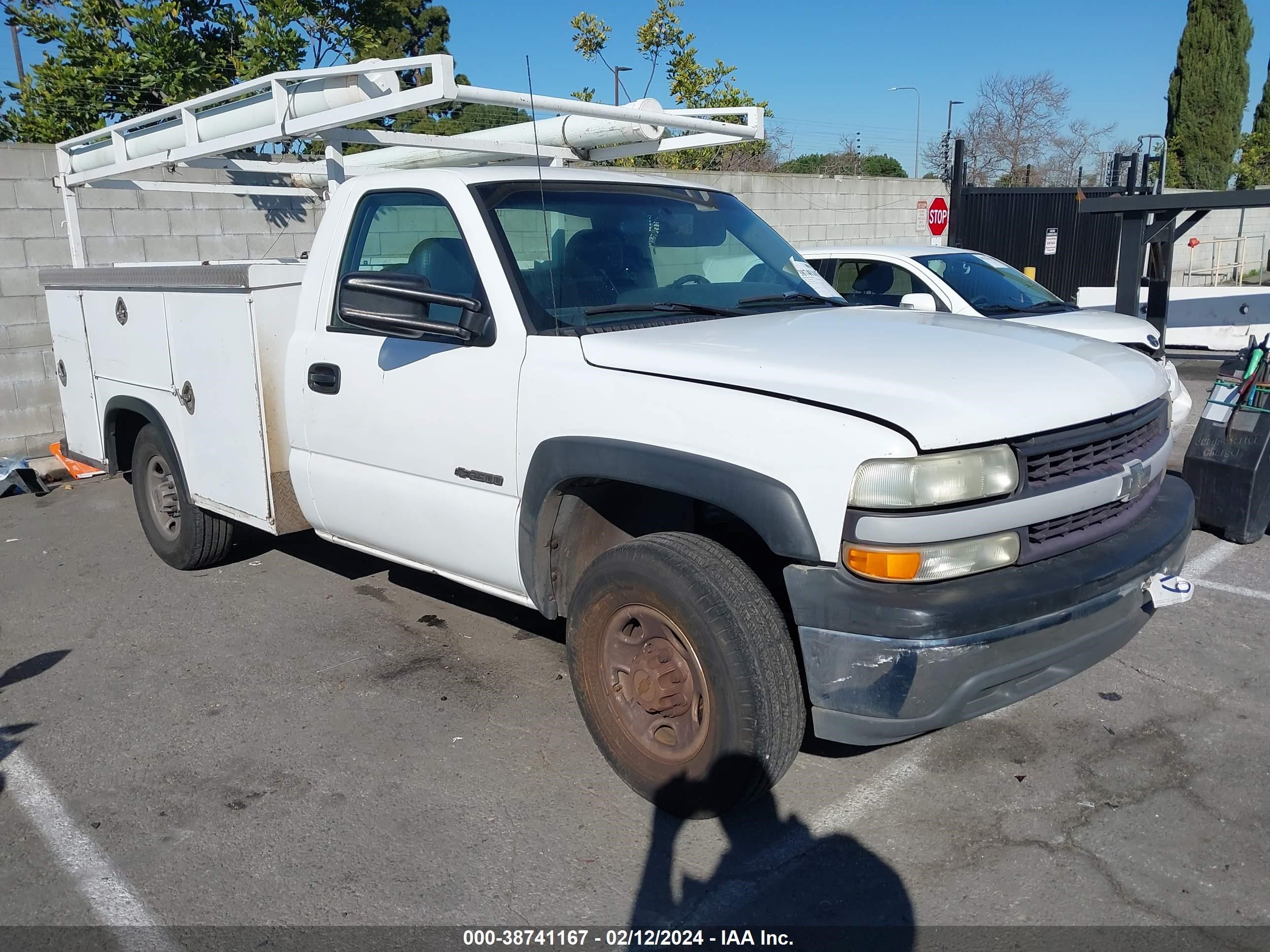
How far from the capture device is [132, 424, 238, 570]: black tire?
5648 millimetres

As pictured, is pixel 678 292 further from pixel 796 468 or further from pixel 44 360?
pixel 44 360

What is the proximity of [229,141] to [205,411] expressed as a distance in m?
1.30

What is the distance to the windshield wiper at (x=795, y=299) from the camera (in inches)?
164

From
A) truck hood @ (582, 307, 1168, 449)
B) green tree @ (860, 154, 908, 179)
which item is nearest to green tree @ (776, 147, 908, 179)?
green tree @ (860, 154, 908, 179)

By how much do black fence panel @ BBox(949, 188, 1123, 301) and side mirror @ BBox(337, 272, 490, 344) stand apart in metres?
16.1

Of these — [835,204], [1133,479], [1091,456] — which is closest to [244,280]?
[1091,456]

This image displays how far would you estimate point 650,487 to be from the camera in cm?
333

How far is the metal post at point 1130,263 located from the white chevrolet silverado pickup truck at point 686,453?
551 cm

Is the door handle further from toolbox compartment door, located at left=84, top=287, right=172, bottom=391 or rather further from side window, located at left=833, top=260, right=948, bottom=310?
side window, located at left=833, top=260, right=948, bottom=310

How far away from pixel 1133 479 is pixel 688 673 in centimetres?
154

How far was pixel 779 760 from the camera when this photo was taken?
10.3 ft

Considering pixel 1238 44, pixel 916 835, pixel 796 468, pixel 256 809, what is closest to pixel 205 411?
pixel 256 809

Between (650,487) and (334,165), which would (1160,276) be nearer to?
(334,165)

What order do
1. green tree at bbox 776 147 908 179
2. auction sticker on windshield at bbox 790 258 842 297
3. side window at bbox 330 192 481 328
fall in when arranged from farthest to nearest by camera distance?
green tree at bbox 776 147 908 179 → auction sticker on windshield at bbox 790 258 842 297 → side window at bbox 330 192 481 328
